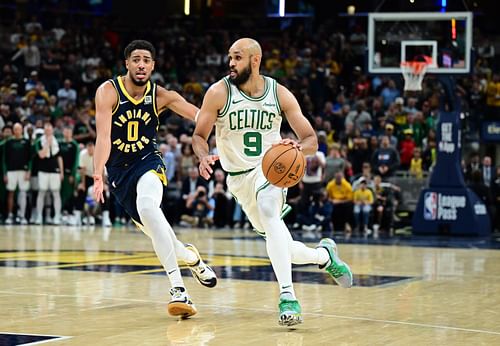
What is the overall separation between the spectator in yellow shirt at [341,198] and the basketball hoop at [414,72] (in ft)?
7.24

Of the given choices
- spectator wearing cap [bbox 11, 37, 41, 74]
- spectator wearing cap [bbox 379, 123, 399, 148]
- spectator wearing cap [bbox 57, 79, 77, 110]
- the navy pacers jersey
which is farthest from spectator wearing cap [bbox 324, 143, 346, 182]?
the navy pacers jersey

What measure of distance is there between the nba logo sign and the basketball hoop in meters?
2.02

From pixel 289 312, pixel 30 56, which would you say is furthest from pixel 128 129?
pixel 30 56

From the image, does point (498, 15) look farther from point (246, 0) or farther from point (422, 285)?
point (422, 285)

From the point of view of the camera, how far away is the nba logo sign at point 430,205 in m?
18.9

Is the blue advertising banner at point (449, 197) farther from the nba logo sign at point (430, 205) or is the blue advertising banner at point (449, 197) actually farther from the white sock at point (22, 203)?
the white sock at point (22, 203)

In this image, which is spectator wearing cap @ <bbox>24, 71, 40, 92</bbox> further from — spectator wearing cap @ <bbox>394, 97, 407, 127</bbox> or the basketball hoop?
the basketball hoop

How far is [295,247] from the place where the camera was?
289 inches

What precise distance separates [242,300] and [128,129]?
1.59 meters

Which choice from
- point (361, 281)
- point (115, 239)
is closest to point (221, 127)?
point (361, 281)

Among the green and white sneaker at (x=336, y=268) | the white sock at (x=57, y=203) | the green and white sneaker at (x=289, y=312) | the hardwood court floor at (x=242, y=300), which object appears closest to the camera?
the hardwood court floor at (x=242, y=300)

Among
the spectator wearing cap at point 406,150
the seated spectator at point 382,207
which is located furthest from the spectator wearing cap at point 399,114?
the seated spectator at point 382,207

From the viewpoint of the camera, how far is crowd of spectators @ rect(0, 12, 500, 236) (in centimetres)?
1997

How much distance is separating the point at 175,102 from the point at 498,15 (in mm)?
21969
